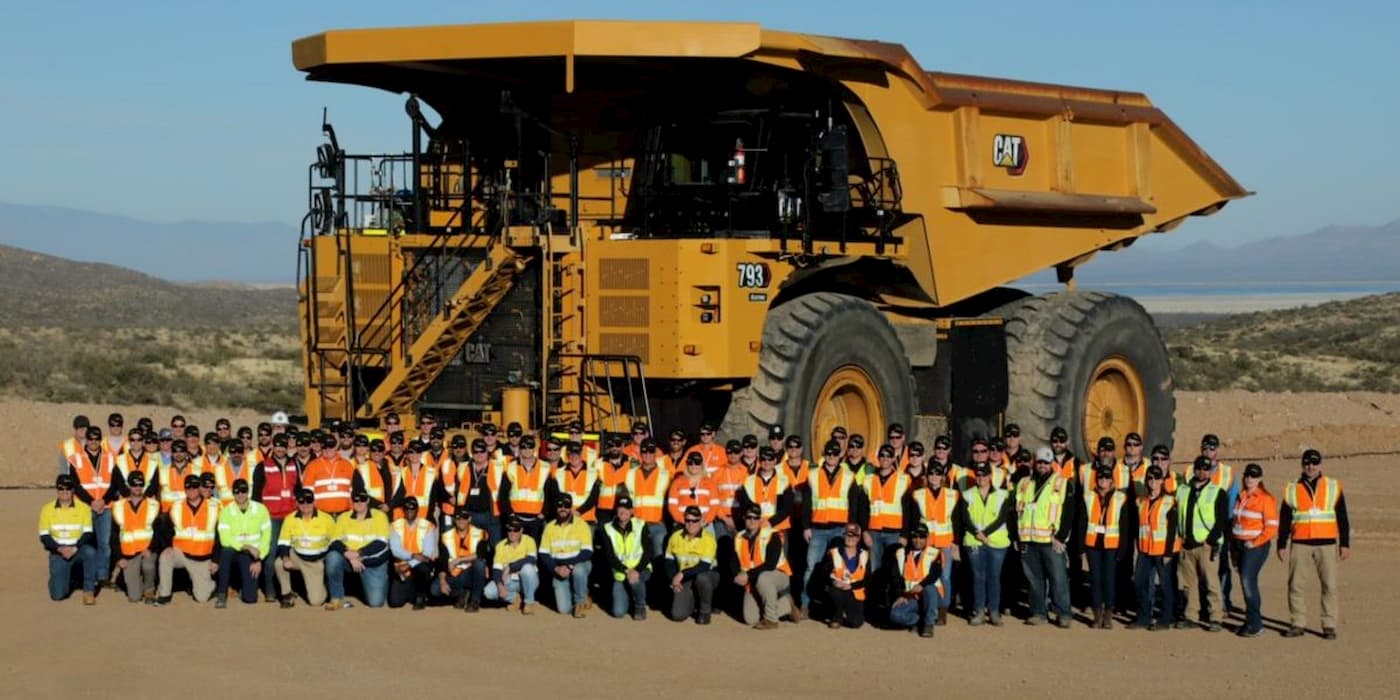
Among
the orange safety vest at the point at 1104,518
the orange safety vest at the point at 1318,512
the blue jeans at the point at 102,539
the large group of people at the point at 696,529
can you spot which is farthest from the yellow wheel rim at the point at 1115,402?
the blue jeans at the point at 102,539

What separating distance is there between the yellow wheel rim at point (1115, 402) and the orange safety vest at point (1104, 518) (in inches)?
210

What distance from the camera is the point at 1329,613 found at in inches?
520

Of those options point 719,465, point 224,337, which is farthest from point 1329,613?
Result: point 224,337

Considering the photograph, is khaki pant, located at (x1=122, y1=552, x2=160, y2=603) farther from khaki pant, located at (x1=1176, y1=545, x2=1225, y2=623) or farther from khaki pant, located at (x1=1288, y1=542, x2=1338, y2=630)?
khaki pant, located at (x1=1288, y1=542, x2=1338, y2=630)

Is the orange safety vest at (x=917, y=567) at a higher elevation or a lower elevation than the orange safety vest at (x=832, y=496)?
lower

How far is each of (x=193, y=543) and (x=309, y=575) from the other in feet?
2.75

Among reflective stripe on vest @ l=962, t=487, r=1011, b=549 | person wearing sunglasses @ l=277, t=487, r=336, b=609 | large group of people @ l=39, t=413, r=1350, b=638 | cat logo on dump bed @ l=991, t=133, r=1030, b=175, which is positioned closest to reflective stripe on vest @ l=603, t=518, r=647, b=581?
large group of people @ l=39, t=413, r=1350, b=638

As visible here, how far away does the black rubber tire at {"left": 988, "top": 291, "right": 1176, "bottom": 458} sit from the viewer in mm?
18484

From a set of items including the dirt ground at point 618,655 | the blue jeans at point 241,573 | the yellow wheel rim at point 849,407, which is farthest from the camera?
the yellow wheel rim at point 849,407

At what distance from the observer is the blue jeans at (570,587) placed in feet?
45.7

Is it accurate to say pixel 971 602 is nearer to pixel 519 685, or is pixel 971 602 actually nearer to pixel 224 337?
pixel 519 685

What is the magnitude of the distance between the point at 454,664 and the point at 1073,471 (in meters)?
4.83

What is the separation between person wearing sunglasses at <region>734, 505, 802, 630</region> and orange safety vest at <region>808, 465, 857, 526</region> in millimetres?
409

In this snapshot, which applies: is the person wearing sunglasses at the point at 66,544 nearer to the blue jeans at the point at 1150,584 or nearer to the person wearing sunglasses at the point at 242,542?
the person wearing sunglasses at the point at 242,542
